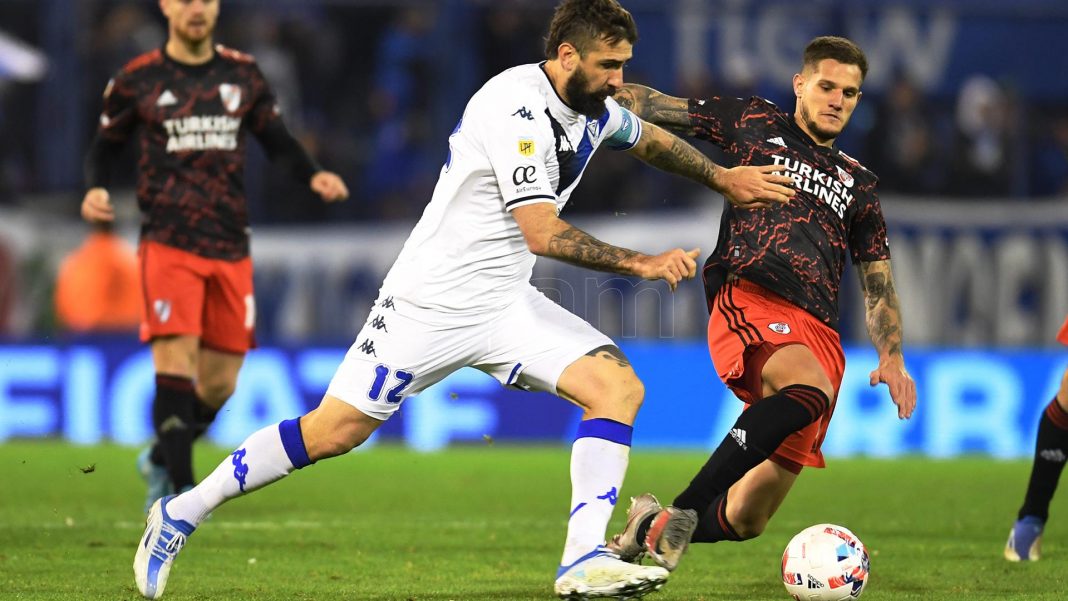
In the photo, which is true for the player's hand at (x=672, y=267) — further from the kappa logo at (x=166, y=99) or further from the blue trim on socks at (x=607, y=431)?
the kappa logo at (x=166, y=99)

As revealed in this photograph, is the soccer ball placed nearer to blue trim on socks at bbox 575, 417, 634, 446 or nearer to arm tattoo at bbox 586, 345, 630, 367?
blue trim on socks at bbox 575, 417, 634, 446

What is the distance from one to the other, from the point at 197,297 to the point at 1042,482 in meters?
4.10

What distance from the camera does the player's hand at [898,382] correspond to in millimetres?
5849

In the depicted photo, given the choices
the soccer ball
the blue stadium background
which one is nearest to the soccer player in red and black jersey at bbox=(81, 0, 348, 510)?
the soccer ball

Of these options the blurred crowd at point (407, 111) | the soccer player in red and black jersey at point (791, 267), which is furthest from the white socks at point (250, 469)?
the blurred crowd at point (407, 111)

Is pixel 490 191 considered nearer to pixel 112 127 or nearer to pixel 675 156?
pixel 675 156

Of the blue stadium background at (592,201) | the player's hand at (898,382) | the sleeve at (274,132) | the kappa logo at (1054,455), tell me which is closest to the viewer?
the player's hand at (898,382)

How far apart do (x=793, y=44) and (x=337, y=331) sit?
19.3ft

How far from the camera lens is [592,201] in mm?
15391

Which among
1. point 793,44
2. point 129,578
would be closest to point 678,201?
point 793,44

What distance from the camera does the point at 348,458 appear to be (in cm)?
1234


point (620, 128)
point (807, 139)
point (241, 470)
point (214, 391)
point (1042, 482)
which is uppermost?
point (620, 128)

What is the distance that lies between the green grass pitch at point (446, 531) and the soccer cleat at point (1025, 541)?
0.21ft

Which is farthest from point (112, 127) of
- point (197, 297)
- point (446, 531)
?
point (446, 531)
